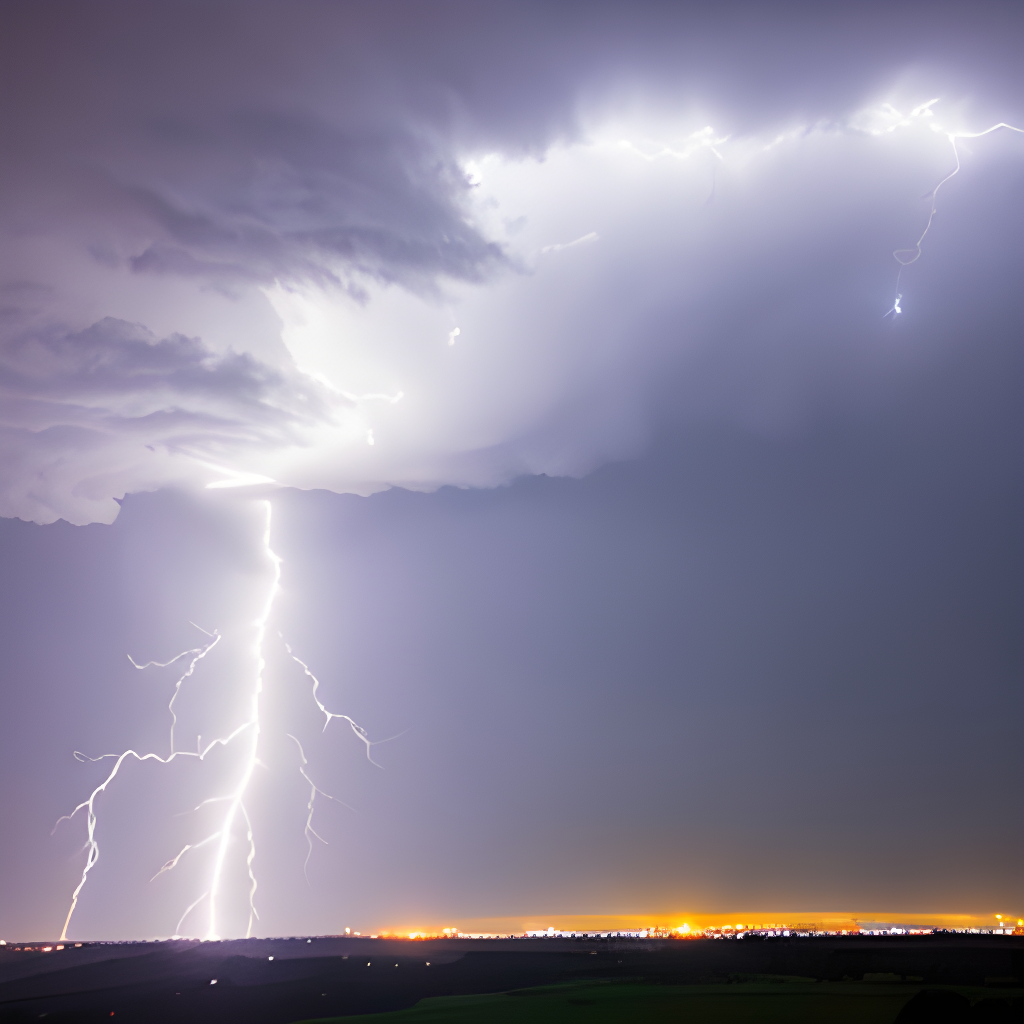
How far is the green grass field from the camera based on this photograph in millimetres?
14020

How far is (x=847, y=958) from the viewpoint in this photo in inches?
1258

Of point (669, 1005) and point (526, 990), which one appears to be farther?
point (526, 990)

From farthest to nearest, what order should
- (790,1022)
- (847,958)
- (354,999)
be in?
(847,958) < (354,999) < (790,1022)

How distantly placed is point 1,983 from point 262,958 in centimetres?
1038

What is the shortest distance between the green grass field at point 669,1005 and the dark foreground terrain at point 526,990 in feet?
0.15

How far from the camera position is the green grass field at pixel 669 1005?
46.0 feet

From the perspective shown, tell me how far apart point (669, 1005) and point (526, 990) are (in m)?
5.58

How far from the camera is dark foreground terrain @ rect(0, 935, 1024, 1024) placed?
47.8ft

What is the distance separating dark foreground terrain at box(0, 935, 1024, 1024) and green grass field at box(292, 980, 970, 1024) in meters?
→ 0.04

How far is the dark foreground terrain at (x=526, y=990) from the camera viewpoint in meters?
14.6

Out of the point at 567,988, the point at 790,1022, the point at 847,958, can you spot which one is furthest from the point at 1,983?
the point at 847,958

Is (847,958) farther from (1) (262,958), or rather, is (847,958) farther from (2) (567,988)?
(1) (262,958)

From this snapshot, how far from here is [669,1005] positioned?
635 inches

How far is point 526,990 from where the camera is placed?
2048 cm
